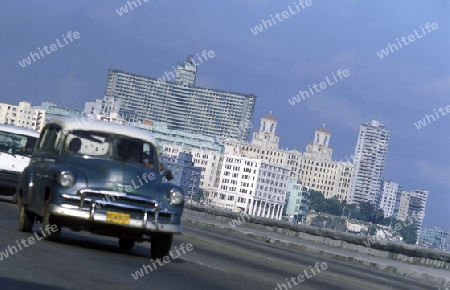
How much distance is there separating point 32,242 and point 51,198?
71cm

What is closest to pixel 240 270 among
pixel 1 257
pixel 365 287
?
pixel 365 287

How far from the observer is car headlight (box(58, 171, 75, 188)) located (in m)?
16.6

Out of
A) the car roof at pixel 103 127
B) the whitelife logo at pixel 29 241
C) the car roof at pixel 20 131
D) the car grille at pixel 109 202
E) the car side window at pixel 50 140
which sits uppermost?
the car roof at pixel 20 131

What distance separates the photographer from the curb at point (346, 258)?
29.0 meters

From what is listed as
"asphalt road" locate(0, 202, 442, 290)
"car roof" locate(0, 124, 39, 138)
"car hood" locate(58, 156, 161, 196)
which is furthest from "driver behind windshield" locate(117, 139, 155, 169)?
"car roof" locate(0, 124, 39, 138)

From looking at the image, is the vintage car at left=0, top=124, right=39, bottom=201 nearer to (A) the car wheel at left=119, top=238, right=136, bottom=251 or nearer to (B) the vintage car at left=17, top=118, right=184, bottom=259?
(A) the car wheel at left=119, top=238, right=136, bottom=251

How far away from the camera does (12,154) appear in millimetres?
30547

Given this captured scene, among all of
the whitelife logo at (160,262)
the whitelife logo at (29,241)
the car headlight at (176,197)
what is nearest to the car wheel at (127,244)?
the whitelife logo at (160,262)

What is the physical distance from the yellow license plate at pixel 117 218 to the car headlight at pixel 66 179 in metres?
0.67

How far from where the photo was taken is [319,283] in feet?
58.1

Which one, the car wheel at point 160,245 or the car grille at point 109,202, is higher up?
the car grille at point 109,202

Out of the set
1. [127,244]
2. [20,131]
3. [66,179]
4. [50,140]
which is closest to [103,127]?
[50,140]

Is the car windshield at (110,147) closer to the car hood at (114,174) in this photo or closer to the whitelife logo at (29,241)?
the car hood at (114,174)

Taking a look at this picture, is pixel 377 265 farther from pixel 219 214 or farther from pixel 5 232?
pixel 219 214
